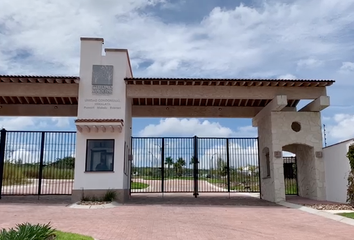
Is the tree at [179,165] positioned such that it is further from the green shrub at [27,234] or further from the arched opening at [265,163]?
the green shrub at [27,234]

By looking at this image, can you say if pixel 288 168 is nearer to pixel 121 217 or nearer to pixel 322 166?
pixel 322 166

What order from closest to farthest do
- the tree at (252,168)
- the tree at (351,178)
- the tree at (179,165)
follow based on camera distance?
the tree at (351,178)
the tree at (179,165)
the tree at (252,168)

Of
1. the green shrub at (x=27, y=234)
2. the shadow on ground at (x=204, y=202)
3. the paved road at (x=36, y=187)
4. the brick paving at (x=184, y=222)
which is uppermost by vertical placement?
the paved road at (x=36, y=187)

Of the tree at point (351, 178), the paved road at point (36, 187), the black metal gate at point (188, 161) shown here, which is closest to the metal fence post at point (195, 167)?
the black metal gate at point (188, 161)

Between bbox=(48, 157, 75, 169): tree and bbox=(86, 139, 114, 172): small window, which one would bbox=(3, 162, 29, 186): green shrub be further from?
bbox=(86, 139, 114, 172): small window

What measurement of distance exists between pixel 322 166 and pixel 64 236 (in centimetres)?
1314

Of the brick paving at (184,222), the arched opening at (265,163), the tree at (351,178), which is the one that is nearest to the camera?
the brick paving at (184,222)

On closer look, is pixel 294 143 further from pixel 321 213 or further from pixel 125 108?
pixel 125 108

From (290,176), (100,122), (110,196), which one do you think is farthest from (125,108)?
(290,176)

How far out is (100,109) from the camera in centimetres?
1582

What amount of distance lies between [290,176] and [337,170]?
472 centimetres

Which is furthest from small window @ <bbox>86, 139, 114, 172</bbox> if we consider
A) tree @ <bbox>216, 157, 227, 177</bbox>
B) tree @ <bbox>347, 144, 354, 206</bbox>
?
tree @ <bbox>347, 144, 354, 206</bbox>

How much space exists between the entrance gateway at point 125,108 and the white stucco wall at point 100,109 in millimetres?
42

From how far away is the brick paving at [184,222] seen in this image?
8359 millimetres
